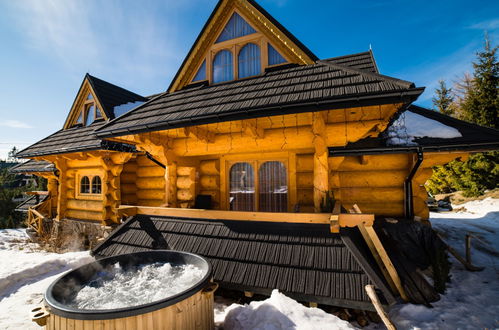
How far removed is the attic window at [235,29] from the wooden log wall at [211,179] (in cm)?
350

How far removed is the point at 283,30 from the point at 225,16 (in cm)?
188

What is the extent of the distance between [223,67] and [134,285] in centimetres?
560

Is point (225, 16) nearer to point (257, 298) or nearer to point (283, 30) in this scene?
point (283, 30)

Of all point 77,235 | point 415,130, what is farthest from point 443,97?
point 77,235

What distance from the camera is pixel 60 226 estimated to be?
9789mm

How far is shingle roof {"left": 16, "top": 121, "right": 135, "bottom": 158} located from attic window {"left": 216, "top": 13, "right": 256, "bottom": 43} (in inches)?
187

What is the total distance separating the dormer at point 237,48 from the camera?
562cm

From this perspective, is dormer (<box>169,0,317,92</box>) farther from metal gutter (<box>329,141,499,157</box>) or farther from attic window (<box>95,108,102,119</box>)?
attic window (<box>95,108,102,119</box>)

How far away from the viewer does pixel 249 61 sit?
6.09 metres

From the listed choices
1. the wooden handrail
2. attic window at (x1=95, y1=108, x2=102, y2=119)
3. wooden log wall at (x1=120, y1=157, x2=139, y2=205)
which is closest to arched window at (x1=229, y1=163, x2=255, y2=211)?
the wooden handrail

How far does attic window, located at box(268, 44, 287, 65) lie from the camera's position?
19.0 ft

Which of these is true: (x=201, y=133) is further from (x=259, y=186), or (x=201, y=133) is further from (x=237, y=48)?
(x=237, y=48)

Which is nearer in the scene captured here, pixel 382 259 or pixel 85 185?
pixel 382 259

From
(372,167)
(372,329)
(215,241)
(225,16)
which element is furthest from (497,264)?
(225,16)
